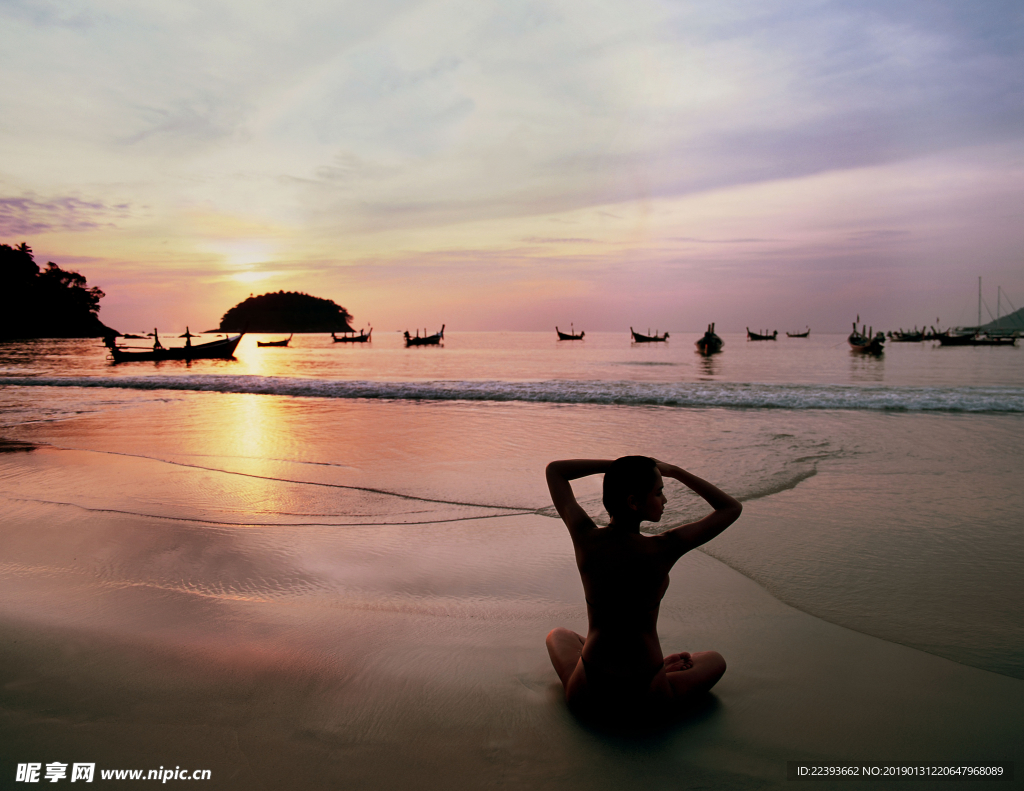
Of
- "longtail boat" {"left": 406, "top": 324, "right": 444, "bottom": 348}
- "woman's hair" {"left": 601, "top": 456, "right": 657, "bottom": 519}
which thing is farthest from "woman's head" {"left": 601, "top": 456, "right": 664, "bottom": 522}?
"longtail boat" {"left": 406, "top": 324, "right": 444, "bottom": 348}

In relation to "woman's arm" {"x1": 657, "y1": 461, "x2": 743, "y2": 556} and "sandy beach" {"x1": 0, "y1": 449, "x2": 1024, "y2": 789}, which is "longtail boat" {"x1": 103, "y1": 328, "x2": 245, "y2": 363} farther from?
"woman's arm" {"x1": 657, "y1": 461, "x2": 743, "y2": 556}

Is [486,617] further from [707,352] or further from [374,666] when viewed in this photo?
[707,352]

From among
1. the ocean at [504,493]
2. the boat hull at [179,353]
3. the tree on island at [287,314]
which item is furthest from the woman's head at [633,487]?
the tree on island at [287,314]

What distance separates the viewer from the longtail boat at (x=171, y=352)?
38.9m

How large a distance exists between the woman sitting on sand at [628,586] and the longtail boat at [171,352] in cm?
3807

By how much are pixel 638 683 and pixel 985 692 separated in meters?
1.71

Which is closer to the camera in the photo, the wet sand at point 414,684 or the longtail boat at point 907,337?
the wet sand at point 414,684

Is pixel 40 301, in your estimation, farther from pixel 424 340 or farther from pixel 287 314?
pixel 287 314

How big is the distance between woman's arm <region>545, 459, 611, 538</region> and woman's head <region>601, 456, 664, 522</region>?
0.63ft

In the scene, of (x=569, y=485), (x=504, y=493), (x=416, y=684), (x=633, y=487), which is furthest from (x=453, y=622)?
Result: (x=504, y=493)

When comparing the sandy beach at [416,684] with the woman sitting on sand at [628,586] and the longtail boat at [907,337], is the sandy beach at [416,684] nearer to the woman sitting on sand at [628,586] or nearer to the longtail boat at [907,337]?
the woman sitting on sand at [628,586]

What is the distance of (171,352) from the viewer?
4103cm

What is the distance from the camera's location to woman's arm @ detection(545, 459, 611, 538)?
2378 millimetres

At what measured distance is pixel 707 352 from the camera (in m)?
55.9
